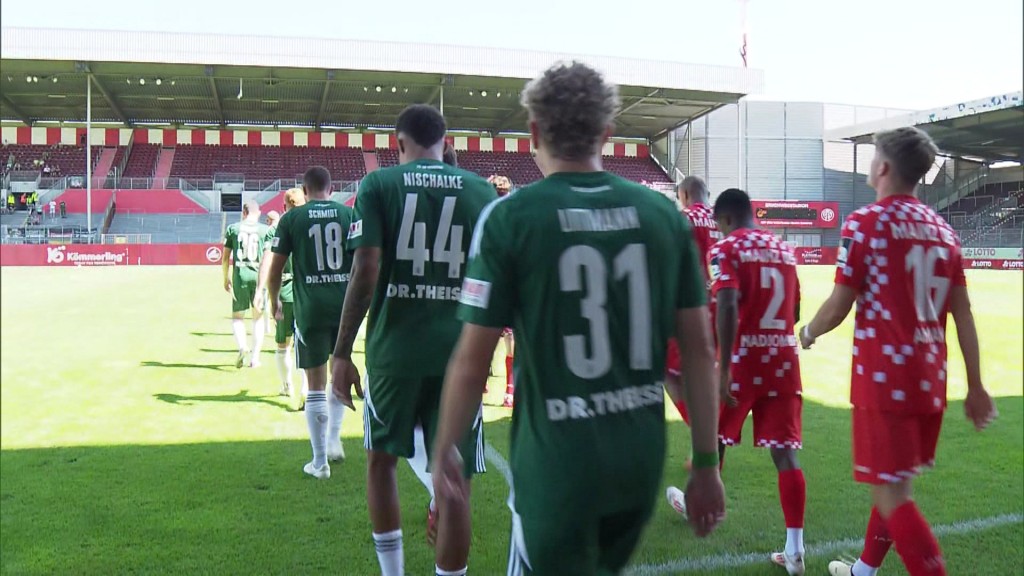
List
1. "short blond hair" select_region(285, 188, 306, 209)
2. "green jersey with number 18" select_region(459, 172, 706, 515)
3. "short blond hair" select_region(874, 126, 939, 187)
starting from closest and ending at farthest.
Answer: "green jersey with number 18" select_region(459, 172, 706, 515) → "short blond hair" select_region(874, 126, 939, 187) → "short blond hair" select_region(285, 188, 306, 209)

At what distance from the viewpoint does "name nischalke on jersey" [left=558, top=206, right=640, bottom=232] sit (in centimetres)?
185

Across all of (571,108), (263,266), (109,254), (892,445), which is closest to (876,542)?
(892,445)

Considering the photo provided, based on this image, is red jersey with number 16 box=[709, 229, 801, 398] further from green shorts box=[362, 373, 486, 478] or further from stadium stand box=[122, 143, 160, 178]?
stadium stand box=[122, 143, 160, 178]

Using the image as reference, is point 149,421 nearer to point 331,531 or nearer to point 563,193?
point 331,531

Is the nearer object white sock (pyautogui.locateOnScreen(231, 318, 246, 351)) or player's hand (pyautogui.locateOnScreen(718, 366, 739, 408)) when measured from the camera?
player's hand (pyautogui.locateOnScreen(718, 366, 739, 408))

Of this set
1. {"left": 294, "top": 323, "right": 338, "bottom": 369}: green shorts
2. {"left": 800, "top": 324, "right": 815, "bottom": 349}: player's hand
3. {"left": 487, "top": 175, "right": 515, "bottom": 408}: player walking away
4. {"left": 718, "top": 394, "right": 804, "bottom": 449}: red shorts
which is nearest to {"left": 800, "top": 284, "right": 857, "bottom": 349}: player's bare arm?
{"left": 800, "top": 324, "right": 815, "bottom": 349}: player's hand

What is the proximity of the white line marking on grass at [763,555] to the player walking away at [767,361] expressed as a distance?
17cm

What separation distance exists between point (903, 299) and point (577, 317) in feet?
5.28

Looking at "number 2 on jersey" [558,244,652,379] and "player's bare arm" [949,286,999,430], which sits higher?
"number 2 on jersey" [558,244,652,379]

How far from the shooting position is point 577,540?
1.88 meters

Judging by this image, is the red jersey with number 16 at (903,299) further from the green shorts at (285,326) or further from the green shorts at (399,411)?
the green shorts at (285,326)

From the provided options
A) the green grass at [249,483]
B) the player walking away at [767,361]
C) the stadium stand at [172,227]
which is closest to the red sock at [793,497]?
the player walking away at [767,361]

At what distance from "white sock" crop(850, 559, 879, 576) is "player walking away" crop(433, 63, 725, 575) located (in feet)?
6.25

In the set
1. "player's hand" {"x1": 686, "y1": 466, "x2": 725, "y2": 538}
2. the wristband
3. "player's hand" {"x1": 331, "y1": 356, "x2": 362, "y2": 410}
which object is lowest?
"player's hand" {"x1": 686, "y1": 466, "x2": 725, "y2": 538}
